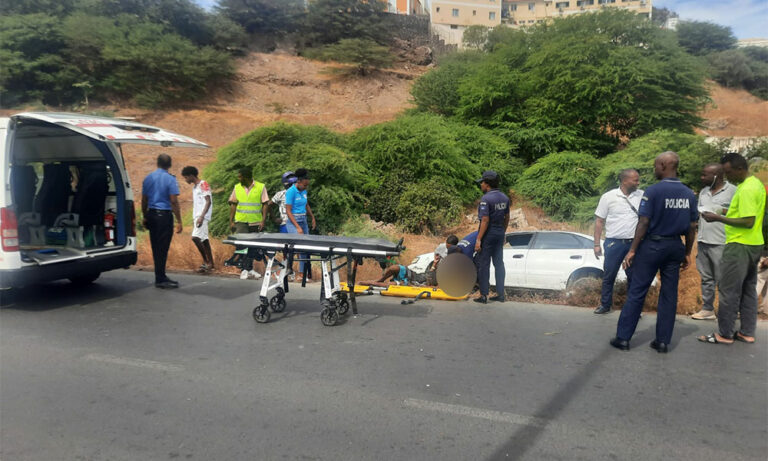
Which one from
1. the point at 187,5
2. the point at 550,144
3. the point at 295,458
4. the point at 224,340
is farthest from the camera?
the point at 187,5

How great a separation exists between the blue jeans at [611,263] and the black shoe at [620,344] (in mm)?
1441

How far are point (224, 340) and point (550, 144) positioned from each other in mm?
16569

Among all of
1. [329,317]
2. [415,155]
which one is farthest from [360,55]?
[329,317]

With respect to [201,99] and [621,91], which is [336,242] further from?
[201,99]

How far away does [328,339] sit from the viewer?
5.44 m

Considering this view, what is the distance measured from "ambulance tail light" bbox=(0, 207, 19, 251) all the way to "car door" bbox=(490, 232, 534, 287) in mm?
6389

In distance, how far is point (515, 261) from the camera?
816 centimetres

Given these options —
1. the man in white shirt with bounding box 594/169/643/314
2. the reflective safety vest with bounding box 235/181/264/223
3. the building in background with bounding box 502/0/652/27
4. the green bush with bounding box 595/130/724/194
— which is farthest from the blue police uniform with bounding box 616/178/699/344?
the building in background with bounding box 502/0/652/27

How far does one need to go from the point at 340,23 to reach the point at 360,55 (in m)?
7.28

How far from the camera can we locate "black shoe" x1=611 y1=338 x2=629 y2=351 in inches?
201

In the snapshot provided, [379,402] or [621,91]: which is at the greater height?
[621,91]

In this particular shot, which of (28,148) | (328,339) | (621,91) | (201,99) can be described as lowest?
(328,339)

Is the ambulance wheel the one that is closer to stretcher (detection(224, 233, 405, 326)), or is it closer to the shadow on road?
stretcher (detection(224, 233, 405, 326))

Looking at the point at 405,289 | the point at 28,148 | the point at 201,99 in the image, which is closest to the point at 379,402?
the point at 405,289
